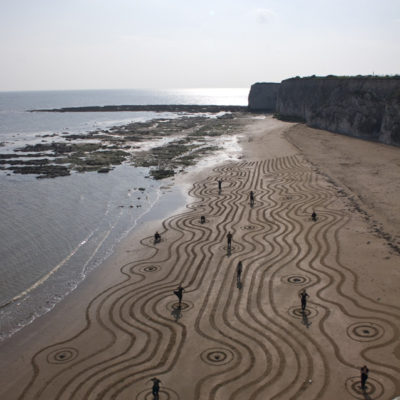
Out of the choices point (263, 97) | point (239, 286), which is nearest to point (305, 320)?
point (239, 286)

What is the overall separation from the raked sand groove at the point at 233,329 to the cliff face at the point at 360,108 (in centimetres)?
3526

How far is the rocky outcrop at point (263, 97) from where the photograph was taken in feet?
486

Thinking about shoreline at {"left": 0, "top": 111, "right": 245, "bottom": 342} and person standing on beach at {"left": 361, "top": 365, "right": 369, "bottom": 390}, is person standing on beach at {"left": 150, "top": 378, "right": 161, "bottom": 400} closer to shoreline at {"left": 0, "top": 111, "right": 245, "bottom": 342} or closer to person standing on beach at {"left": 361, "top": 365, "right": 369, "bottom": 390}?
person standing on beach at {"left": 361, "top": 365, "right": 369, "bottom": 390}

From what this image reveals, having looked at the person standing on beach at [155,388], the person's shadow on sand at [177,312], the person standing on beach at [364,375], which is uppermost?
the person standing on beach at [364,375]

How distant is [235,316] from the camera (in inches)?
724

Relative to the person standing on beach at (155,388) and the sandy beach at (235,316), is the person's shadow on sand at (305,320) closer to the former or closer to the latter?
the sandy beach at (235,316)

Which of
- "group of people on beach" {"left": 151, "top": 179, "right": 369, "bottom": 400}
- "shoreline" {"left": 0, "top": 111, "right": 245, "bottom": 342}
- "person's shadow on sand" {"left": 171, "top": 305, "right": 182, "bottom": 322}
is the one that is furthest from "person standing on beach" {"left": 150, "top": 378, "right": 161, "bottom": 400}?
"shoreline" {"left": 0, "top": 111, "right": 245, "bottom": 342}

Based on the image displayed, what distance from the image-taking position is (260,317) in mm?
18219

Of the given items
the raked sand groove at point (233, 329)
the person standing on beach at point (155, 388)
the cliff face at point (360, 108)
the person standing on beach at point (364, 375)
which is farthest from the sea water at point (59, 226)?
the cliff face at point (360, 108)

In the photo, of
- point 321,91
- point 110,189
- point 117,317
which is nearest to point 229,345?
point 117,317

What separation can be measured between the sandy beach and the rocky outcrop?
12043 centimetres

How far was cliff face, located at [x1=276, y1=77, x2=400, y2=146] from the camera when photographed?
56.7 metres

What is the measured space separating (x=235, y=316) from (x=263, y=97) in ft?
461

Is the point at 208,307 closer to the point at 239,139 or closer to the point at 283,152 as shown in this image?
the point at 283,152
